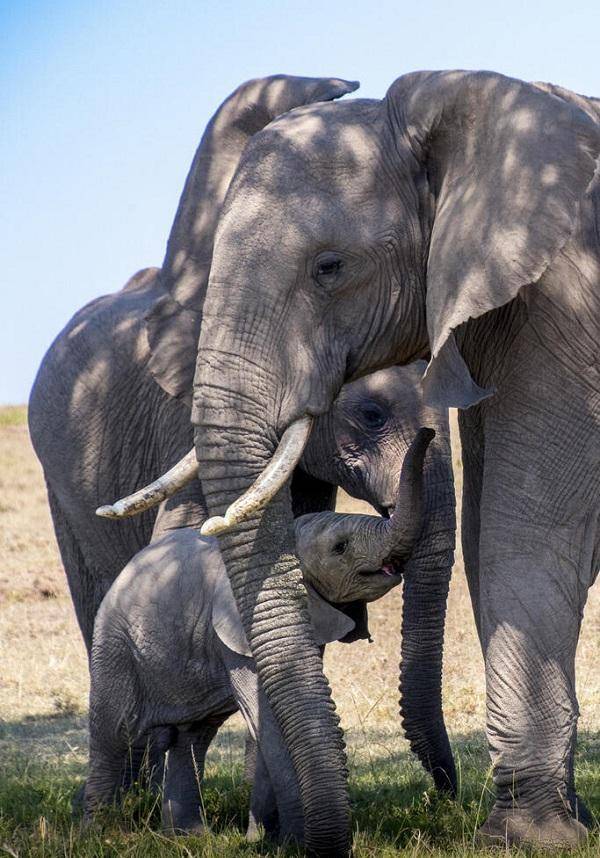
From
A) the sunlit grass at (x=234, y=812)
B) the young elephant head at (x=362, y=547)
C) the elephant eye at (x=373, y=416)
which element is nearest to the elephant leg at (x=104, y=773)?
the sunlit grass at (x=234, y=812)

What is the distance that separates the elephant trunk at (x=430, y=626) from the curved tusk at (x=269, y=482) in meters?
1.75

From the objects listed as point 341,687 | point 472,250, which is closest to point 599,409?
point 472,250

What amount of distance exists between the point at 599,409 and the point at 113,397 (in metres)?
3.91

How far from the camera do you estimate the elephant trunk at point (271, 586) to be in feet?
17.1

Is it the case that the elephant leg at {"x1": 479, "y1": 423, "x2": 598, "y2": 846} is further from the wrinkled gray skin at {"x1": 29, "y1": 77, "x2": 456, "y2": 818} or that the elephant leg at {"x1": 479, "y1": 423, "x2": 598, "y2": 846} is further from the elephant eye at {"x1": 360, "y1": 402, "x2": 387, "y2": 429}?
the elephant eye at {"x1": 360, "y1": 402, "x2": 387, "y2": 429}

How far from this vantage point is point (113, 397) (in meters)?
8.76

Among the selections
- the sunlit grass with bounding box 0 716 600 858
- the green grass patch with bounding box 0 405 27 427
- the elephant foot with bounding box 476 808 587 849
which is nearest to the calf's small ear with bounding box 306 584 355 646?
the sunlit grass with bounding box 0 716 600 858

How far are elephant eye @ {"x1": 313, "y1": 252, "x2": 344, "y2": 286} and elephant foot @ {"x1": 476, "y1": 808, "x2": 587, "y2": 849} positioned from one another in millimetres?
1851

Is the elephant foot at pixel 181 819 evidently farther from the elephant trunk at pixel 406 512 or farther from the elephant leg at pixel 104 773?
the elephant trunk at pixel 406 512

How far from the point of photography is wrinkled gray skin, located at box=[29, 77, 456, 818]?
6633 millimetres

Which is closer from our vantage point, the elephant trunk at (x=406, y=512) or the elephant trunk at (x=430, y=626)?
the elephant trunk at (x=406, y=512)

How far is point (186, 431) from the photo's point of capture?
803 centimetres

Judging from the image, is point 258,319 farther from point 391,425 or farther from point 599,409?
point 391,425

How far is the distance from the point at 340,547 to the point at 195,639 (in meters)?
0.69
